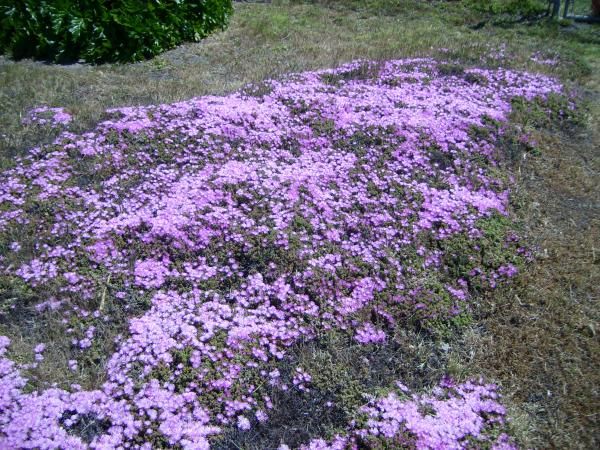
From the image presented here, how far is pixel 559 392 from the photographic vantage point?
4.27 meters

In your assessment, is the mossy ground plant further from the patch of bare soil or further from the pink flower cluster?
the pink flower cluster

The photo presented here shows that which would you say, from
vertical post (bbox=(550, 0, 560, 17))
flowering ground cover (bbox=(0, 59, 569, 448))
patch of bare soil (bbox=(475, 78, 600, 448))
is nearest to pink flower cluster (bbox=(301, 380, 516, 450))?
flowering ground cover (bbox=(0, 59, 569, 448))

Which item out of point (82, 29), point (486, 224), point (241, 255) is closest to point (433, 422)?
point (241, 255)

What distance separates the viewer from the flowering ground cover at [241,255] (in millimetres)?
3807

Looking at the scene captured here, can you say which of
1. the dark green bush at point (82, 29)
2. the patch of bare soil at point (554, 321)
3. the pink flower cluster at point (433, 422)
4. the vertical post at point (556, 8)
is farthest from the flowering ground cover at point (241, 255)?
the vertical post at point (556, 8)

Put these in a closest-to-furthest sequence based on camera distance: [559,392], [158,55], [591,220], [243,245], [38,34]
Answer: [559,392] → [243,245] → [591,220] → [38,34] → [158,55]

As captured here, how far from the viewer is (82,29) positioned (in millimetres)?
9938

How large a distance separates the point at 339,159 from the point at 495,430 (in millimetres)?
3815

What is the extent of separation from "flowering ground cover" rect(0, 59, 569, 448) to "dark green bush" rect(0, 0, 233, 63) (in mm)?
3881

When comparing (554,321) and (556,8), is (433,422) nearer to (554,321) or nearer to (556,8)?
(554,321)

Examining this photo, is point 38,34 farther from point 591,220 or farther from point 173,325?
point 591,220

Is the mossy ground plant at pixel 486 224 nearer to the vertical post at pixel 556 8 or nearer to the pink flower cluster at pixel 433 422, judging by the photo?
the pink flower cluster at pixel 433 422

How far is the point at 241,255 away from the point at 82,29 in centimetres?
760

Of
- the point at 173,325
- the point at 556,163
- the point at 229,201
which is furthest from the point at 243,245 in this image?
the point at 556,163
